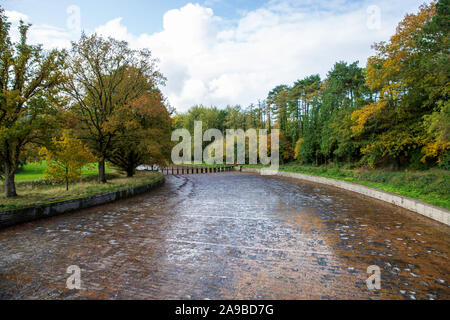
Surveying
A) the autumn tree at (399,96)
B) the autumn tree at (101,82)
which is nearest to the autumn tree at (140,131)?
the autumn tree at (101,82)

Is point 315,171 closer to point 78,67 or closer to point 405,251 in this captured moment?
point 405,251

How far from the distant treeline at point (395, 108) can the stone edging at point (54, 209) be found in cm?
1326

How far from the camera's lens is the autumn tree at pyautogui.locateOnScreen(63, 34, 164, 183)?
587 inches

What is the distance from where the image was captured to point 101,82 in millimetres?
15734

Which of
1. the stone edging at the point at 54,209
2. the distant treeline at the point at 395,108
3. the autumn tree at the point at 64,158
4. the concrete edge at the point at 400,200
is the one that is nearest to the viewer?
the stone edging at the point at 54,209

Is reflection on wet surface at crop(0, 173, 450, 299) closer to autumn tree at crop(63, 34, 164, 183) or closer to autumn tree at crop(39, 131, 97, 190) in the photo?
autumn tree at crop(39, 131, 97, 190)

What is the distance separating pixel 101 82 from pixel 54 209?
9852mm

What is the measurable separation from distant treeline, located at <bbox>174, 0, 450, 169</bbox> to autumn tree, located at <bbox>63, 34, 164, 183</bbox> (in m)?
6.76

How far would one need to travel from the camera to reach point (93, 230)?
7.02m

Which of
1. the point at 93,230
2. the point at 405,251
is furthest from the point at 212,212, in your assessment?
the point at 405,251

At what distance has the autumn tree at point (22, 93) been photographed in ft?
29.9

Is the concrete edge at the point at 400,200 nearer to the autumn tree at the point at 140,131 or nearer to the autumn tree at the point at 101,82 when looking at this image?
the autumn tree at the point at 140,131
